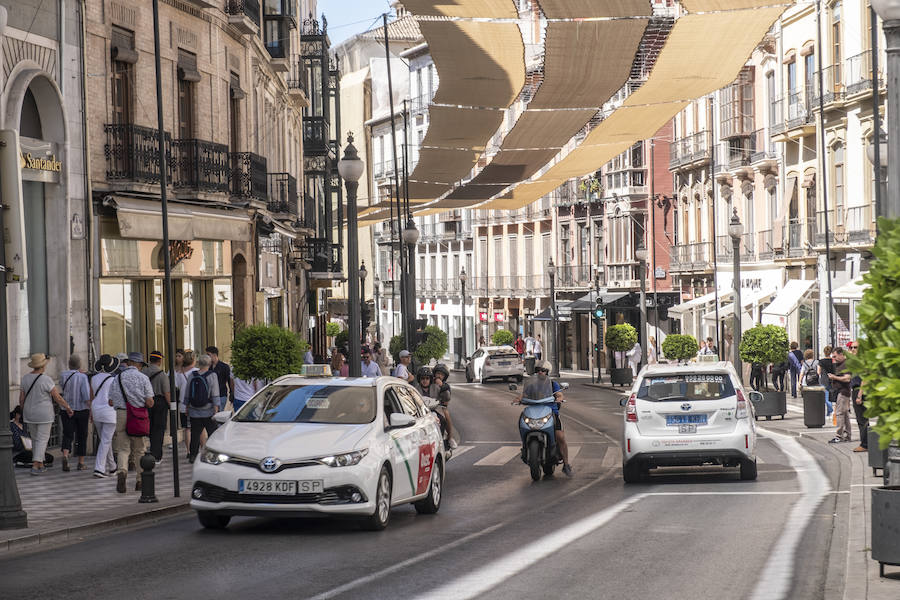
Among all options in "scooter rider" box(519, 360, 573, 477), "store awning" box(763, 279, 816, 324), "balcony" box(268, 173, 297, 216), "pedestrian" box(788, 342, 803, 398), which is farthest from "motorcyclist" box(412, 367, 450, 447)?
"store awning" box(763, 279, 816, 324)

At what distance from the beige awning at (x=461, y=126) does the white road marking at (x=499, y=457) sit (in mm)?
5646

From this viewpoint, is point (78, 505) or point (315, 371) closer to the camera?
point (78, 505)

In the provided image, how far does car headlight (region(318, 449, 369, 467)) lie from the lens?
13.9 m

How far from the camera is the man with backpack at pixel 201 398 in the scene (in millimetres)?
22234

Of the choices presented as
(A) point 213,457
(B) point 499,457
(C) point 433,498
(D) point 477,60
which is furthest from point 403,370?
(A) point 213,457

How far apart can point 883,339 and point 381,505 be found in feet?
20.4

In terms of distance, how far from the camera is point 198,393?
876 inches

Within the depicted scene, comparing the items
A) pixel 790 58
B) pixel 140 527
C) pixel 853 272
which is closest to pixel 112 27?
pixel 140 527

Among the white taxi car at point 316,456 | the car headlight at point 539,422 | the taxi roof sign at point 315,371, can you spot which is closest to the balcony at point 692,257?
the car headlight at point 539,422

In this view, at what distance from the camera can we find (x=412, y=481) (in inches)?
609

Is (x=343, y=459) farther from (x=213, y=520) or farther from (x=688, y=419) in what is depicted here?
(x=688, y=419)

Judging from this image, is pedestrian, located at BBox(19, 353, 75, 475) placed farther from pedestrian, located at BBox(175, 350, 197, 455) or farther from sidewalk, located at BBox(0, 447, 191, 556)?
pedestrian, located at BBox(175, 350, 197, 455)

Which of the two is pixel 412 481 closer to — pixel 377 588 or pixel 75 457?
pixel 377 588

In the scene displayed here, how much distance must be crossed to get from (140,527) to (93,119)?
42.1ft
